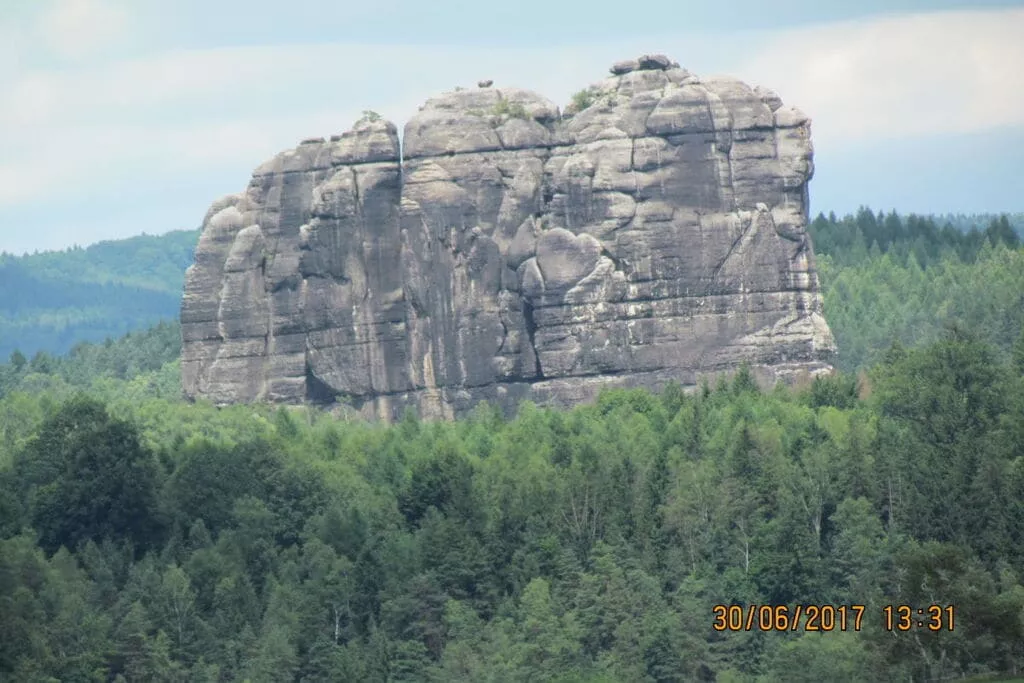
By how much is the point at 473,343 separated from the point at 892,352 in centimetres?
1455

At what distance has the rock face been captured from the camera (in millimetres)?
119250

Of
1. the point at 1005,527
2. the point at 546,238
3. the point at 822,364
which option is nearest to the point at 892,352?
the point at 822,364

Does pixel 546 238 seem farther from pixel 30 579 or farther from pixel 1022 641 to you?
pixel 1022 641

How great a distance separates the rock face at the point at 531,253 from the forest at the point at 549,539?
3.52m

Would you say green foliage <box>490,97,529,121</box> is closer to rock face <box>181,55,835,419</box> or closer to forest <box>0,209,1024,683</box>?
rock face <box>181,55,835,419</box>

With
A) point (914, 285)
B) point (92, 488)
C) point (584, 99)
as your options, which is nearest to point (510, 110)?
point (584, 99)

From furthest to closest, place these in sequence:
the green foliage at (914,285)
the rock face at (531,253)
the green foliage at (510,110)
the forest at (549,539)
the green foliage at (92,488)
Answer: the green foliage at (914,285)
the green foliage at (510,110)
the rock face at (531,253)
the green foliage at (92,488)
the forest at (549,539)

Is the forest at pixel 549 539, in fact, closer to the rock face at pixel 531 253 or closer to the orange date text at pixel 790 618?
the orange date text at pixel 790 618

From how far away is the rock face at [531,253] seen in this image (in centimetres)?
11925

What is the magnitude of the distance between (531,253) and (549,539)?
2600 cm

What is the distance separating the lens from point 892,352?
394ft

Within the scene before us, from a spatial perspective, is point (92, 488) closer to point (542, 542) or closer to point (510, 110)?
point (542, 542)

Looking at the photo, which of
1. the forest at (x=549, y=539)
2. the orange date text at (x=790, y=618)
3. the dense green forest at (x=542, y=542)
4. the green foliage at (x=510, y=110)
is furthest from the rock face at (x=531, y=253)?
the orange date text at (x=790, y=618)

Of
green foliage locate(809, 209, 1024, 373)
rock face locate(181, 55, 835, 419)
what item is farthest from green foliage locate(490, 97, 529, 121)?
green foliage locate(809, 209, 1024, 373)
